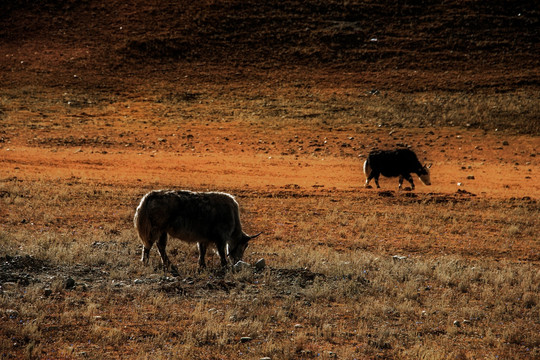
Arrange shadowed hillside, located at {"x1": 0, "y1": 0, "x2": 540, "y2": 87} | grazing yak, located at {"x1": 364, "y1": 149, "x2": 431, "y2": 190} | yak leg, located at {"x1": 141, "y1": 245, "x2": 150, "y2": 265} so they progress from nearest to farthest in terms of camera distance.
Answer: yak leg, located at {"x1": 141, "y1": 245, "x2": 150, "y2": 265} → grazing yak, located at {"x1": 364, "y1": 149, "x2": 431, "y2": 190} → shadowed hillside, located at {"x1": 0, "y1": 0, "x2": 540, "y2": 87}

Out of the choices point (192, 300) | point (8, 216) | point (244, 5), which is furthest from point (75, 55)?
point (192, 300)

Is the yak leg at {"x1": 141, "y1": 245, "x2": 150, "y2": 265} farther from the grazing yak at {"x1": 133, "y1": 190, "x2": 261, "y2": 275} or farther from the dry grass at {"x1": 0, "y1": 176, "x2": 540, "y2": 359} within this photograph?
the dry grass at {"x1": 0, "y1": 176, "x2": 540, "y2": 359}

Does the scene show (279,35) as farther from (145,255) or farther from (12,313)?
(12,313)

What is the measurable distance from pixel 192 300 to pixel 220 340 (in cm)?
162

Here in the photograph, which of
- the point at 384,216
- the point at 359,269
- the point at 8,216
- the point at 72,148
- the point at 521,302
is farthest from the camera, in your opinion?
the point at 72,148

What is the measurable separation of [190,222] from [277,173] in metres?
13.0

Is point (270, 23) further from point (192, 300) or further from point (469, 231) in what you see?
point (192, 300)

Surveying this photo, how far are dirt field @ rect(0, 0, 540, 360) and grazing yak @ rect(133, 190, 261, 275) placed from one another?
565 mm

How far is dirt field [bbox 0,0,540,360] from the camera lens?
26.2 ft

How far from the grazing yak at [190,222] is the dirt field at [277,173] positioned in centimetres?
56

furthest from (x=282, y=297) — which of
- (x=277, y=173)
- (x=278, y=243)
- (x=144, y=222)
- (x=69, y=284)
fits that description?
(x=277, y=173)

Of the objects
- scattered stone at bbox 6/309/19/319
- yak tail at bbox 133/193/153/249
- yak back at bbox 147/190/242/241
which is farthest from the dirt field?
yak back at bbox 147/190/242/241

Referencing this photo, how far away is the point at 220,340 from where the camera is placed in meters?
7.27

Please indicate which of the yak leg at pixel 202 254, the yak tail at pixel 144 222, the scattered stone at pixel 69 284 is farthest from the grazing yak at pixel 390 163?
the scattered stone at pixel 69 284
